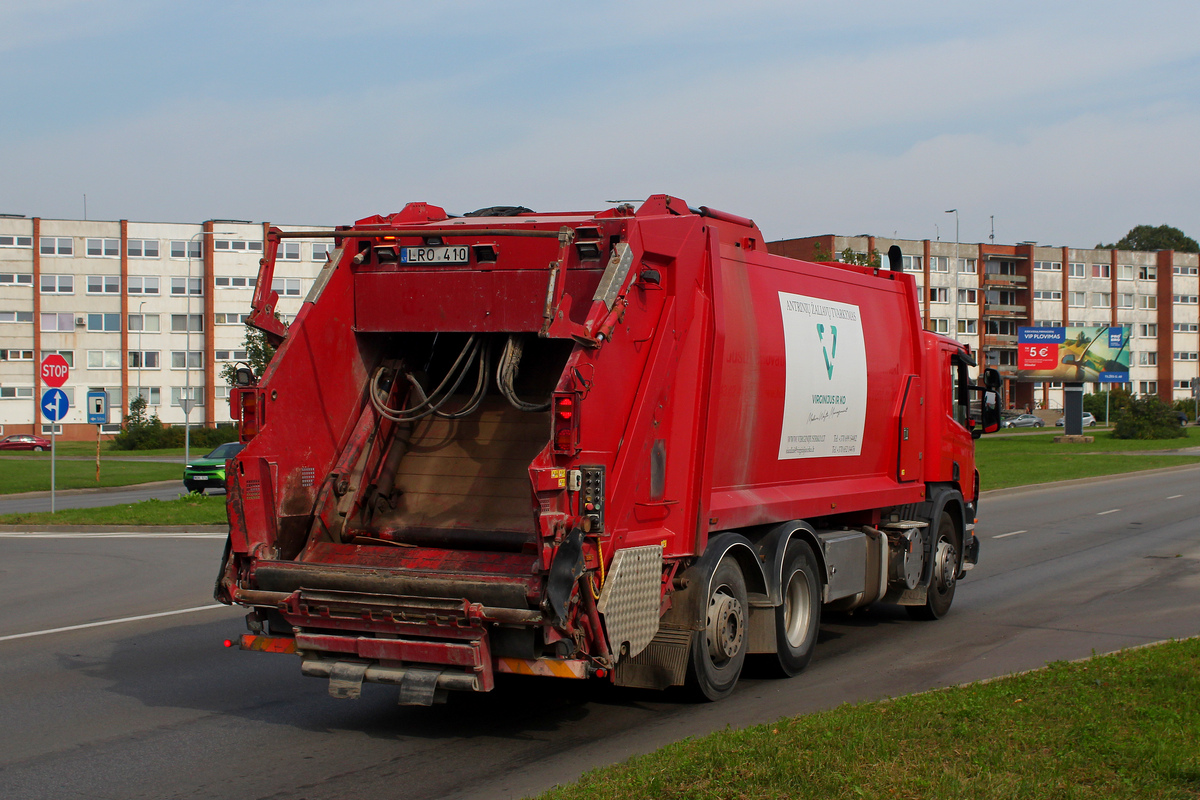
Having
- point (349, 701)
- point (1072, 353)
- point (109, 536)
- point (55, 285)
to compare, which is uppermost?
point (55, 285)

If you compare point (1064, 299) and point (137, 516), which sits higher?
point (1064, 299)

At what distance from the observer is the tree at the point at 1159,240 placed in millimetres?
141625

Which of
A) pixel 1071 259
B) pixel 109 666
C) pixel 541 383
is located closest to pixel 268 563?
pixel 541 383

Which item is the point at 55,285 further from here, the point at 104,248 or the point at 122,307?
the point at 122,307

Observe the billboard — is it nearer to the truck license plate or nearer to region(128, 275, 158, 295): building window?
region(128, 275, 158, 295): building window

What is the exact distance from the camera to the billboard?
75.3m

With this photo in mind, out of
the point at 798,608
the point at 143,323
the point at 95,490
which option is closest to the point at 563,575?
the point at 798,608

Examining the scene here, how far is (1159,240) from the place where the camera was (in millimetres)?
142750

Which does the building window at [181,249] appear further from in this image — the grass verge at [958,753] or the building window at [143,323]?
the grass verge at [958,753]

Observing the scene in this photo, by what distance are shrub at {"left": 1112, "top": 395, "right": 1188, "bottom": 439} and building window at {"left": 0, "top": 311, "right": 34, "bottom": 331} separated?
69.9m

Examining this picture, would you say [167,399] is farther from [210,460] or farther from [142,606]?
[142,606]

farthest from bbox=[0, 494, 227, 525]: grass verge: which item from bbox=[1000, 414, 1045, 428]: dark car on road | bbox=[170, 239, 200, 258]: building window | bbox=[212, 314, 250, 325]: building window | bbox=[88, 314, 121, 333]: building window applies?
bbox=[1000, 414, 1045, 428]: dark car on road

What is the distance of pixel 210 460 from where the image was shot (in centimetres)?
2842

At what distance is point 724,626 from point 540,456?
2.21m
